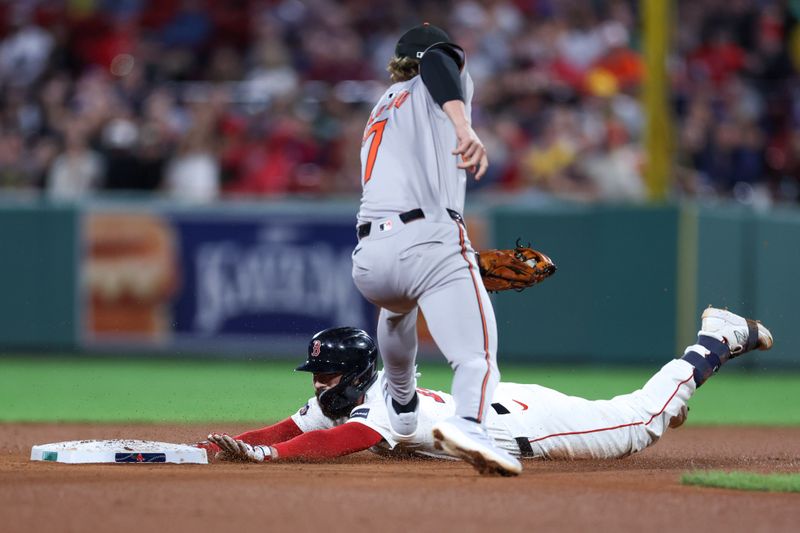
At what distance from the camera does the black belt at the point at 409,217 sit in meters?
5.02

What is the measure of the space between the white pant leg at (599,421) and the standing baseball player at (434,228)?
853mm

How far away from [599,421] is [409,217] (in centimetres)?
151

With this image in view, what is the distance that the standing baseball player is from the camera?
491cm

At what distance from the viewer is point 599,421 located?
19.5ft

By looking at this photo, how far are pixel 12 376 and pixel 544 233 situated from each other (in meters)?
4.65

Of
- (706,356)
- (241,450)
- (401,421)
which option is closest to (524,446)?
(401,421)

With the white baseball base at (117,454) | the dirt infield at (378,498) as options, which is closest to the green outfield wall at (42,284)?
the dirt infield at (378,498)

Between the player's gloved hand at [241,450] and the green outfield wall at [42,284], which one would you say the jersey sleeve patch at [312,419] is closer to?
the player's gloved hand at [241,450]

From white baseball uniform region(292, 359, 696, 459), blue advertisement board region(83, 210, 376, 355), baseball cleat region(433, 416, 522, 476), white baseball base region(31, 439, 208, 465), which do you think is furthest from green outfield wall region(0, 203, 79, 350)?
baseball cleat region(433, 416, 522, 476)

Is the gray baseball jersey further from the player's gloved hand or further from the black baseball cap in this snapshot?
the player's gloved hand

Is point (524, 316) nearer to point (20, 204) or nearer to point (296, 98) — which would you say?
point (296, 98)

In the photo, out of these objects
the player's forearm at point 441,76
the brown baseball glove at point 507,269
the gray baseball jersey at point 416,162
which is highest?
the player's forearm at point 441,76

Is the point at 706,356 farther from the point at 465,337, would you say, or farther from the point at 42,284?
the point at 42,284

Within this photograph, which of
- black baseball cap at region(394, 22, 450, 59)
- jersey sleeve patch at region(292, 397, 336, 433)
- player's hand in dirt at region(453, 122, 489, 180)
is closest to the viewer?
player's hand in dirt at region(453, 122, 489, 180)
